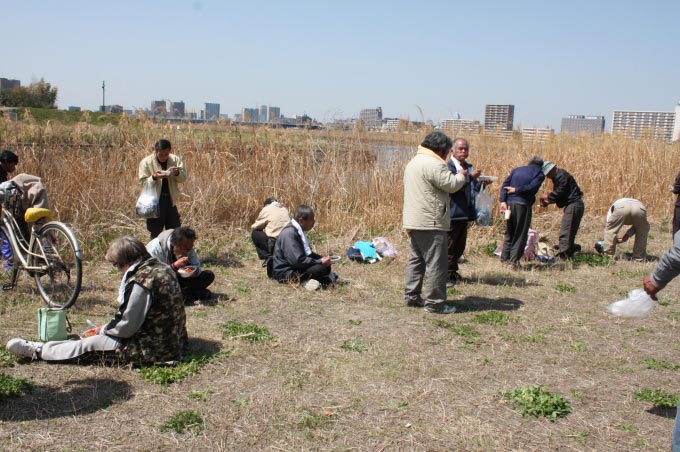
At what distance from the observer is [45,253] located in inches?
228

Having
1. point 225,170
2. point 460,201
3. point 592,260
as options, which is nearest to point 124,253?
point 460,201

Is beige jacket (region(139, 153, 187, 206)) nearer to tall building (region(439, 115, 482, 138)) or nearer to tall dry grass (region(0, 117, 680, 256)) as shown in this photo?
tall dry grass (region(0, 117, 680, 256))

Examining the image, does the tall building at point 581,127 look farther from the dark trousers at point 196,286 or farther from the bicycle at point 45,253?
the bicycle at point 45,253

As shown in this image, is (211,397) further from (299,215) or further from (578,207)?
(578,207)

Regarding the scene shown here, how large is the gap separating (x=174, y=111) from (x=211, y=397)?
8452 millimetres

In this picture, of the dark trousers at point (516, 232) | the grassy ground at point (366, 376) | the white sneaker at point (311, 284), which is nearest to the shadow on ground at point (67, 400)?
the grassy ground at point (366, 376)

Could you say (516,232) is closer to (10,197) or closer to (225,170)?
(225,170)

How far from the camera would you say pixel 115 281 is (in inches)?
283

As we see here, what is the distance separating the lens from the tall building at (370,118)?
39.3 ft

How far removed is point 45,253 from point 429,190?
3.70 m

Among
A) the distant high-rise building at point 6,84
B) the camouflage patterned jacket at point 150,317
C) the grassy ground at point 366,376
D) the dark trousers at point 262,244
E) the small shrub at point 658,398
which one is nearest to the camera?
the grassy ground at point 366,376

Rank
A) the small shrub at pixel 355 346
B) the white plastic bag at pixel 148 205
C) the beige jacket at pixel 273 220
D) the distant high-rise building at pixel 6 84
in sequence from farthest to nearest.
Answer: the distant high-rise building at pixel 6 84 → the beige jacket at pixel 273 220 → the white plastic bag at pixel 148 205 → the small shrub at pixel 355 346

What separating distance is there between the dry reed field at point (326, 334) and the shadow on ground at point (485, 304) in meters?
0.04

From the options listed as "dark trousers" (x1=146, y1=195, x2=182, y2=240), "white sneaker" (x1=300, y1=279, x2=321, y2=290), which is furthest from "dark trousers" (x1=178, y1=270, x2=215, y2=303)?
"dark trousers" (x1=146, y1=195, x2=182, y2=240)
